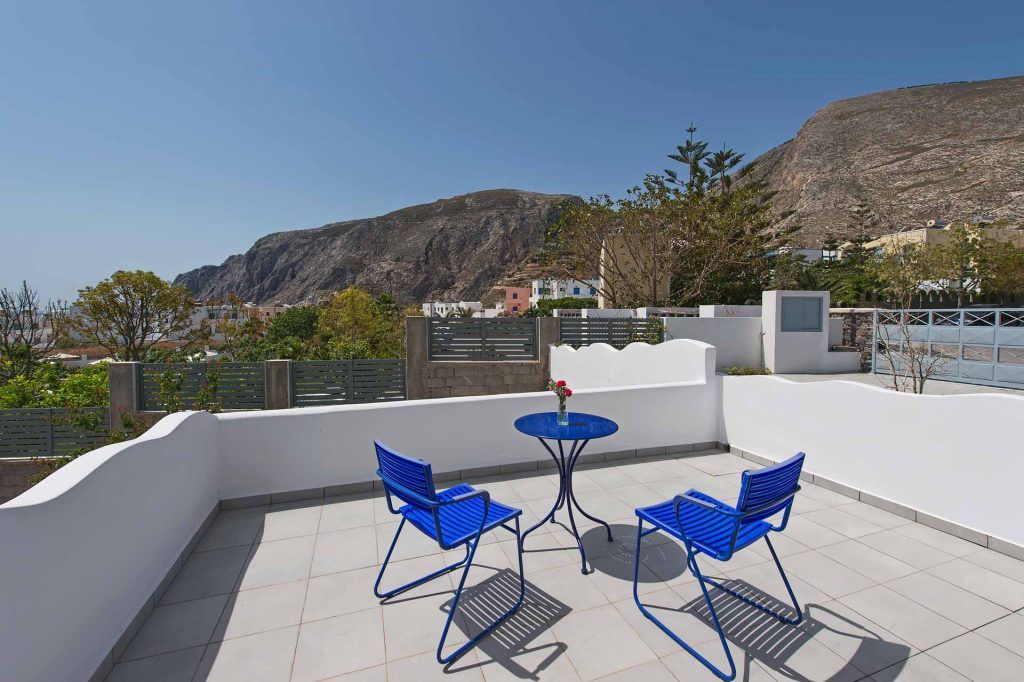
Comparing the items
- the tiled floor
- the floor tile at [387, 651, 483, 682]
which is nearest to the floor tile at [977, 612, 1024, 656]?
the tiled floor


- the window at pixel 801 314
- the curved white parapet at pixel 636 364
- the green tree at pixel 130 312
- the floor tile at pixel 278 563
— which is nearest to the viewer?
the floor tile at pixel 278 563

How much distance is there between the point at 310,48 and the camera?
895 cm

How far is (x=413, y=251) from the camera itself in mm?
97688

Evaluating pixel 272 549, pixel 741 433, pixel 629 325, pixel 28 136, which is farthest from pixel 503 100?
pixel 272 549

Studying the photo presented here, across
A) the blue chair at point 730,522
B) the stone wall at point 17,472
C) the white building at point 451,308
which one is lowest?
the stone wall at point 17,472

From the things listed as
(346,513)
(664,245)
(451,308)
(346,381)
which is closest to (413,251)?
(451,308)

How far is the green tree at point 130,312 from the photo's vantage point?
20.6 meters

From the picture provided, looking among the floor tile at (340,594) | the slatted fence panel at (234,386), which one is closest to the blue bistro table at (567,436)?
the floor tile at (340,594)

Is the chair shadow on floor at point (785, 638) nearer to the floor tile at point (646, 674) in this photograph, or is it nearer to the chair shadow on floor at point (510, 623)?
the floor tile at point (646, 674)

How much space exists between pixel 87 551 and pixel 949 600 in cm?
456

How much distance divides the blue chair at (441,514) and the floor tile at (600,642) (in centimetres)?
35

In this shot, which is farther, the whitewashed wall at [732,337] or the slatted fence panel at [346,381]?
the whitewashed wall at [732,337]

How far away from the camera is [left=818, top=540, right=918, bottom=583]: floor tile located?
284 centimetres

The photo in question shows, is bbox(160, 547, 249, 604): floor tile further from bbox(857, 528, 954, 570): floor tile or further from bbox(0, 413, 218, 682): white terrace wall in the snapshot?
bbox(857, 528, 954, 570): floor tile
